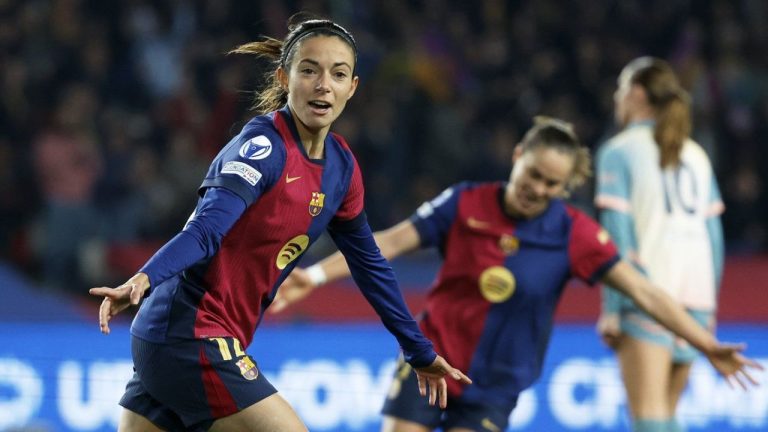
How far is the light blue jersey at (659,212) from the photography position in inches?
234

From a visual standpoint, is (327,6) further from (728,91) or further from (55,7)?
(728,91)

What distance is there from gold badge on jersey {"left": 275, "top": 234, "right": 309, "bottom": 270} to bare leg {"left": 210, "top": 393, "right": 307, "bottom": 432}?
40 cm

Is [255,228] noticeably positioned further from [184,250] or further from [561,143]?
[561,143]

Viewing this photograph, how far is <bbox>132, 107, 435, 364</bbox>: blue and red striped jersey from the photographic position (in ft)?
11.6

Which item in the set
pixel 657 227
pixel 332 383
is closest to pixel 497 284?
pixel 657 227

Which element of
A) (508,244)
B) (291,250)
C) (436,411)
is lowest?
(436,411)

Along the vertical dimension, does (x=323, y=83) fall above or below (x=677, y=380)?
above

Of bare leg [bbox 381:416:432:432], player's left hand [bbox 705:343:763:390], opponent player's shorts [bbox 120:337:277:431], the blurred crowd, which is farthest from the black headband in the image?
the blurred crowd

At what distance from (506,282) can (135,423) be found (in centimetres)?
174

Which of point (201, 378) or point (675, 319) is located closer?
point (201, 378)

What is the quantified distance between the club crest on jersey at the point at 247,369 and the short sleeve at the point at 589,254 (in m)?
1.77

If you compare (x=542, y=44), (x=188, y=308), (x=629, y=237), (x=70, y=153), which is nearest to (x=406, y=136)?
(x=542, y=44)

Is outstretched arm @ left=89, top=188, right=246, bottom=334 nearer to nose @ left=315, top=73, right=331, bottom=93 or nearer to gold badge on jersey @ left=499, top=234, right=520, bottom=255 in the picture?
nose @ left=315, top=73, right=331, bottom=93

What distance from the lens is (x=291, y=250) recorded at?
12.3 feet
